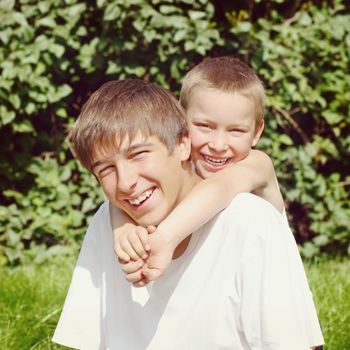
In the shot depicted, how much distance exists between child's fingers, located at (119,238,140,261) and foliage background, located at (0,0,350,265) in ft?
8.48

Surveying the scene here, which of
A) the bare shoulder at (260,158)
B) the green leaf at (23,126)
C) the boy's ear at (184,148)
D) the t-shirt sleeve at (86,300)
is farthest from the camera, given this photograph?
the green leaf at (23,126)

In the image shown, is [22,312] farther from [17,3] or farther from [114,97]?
[17,3]

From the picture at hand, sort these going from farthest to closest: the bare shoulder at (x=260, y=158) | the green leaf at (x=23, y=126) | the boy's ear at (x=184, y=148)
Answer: the green leaf at (x=23, y=126)
the bare shoulder at (x=260, y=158)
the boy's ear at (x=184, y=148)

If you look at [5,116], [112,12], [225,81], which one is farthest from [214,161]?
[5,116]

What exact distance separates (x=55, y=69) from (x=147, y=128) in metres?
2.74

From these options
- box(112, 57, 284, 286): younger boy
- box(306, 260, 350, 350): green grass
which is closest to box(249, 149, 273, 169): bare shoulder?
box(112, 57, 284, 286): younger boy

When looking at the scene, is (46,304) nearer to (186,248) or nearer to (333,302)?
(333,302)

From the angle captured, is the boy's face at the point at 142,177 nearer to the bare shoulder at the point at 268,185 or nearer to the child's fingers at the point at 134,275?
the child's fingers at the point at 134,275

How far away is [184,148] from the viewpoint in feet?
7.82

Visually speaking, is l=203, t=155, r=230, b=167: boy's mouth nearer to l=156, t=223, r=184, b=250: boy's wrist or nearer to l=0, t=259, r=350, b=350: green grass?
l=156, t=223, r=184, b=250: boy's wrist

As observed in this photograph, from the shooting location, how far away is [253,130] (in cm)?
283

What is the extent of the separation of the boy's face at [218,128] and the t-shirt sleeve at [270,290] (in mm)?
548

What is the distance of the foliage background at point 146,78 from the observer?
4598 mm

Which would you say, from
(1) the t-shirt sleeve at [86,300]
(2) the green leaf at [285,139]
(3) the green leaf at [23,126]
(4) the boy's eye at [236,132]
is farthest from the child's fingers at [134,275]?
(2) the green leaf at [285,139]
